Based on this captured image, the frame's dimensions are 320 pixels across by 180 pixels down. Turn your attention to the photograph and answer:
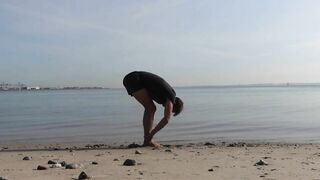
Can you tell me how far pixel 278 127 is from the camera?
14.7m

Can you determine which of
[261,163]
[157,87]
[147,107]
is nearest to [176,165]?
[261,163]

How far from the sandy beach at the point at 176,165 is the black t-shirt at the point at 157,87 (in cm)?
107

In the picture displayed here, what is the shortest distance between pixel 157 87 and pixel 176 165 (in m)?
2.73

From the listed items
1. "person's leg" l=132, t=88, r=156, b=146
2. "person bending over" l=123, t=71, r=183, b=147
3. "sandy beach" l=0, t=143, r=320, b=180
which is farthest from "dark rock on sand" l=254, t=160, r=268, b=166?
"person's leg" l=132, t=88, r=156, b=146

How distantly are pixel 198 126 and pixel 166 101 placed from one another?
262 inches

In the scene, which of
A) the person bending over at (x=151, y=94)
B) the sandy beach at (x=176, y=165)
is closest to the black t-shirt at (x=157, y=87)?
the person bending over at (x=151, y=94)

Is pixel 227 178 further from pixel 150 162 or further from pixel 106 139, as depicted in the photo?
pixel 106 139

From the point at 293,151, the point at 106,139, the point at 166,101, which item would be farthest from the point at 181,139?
the point at 293,151

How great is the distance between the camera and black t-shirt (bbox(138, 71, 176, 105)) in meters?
8.80

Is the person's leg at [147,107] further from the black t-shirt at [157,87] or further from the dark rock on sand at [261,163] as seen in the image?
the dark rock on sand at [261,163]

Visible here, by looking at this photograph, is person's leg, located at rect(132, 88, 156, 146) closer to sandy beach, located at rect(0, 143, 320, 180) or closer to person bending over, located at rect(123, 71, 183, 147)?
person bending over, located at rect(123, 71, 183, 147)

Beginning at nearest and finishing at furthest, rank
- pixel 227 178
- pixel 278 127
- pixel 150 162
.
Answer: pixel 227 178, pixel 150 162, pixel 278 127

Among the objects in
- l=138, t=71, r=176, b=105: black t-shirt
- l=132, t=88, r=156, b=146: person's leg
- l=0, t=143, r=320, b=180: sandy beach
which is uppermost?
l=138, t=71, r=176, b=105: black t-shirt

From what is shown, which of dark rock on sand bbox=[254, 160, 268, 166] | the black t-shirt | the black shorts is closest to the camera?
dark rock on sand bbox=[254, 160, 268, 166]
